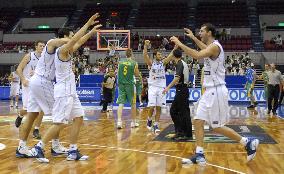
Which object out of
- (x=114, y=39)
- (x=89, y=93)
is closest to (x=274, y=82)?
(x=89, y=93)

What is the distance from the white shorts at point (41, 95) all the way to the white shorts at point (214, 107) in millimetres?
2593

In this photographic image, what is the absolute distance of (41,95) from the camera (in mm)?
7770

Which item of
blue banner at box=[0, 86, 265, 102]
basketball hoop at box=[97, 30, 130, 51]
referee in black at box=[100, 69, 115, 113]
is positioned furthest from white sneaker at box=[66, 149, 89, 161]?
basketball hoop at box=[97, 30, 130, 51]

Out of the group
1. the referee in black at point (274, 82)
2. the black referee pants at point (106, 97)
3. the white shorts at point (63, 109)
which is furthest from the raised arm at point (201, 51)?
the black referee pants at point (106, 97)

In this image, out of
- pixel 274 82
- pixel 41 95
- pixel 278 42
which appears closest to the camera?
pixel 41 95

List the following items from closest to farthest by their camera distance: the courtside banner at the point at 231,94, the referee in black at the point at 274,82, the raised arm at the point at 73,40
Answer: the raised arm at the point at 73,40
the referee in black at the point at 274,82
the courtside banner at the point at 231,94

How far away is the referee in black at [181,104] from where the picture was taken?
32.1 feet

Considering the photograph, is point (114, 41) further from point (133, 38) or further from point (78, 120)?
point (78, 120)

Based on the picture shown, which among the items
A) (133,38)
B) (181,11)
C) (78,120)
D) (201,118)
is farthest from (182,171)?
(181,11)

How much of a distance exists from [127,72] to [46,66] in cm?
438

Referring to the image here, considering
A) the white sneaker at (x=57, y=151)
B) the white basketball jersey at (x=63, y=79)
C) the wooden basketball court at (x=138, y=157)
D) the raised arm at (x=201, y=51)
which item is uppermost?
the raised arm at (x=201, y=51)

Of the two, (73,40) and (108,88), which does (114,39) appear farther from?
(73,40)

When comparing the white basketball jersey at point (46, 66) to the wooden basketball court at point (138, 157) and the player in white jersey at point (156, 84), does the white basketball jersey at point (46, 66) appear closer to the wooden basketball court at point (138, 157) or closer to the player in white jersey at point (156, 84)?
the wooden basketball court at point (138, 157)

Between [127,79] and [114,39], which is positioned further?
[114,39]
